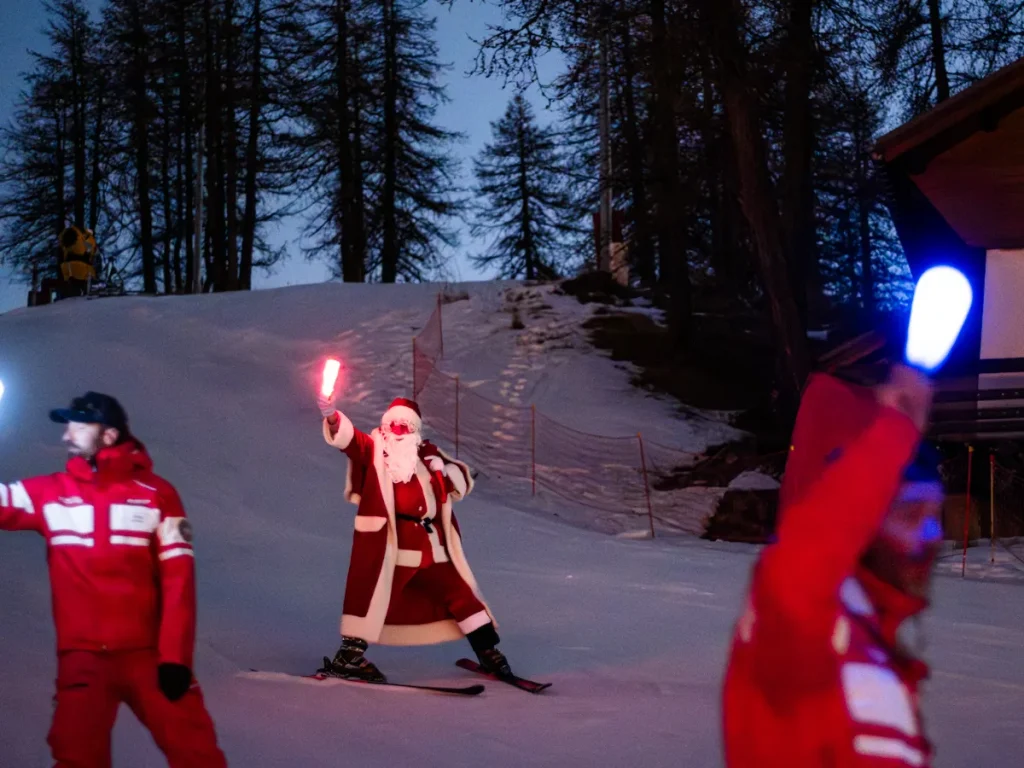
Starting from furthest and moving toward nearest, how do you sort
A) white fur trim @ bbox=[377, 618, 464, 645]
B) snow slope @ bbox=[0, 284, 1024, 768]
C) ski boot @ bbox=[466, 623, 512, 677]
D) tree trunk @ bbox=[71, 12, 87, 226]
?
tree trunk @ bbox=[71, 12, 87, 226] → ski boot @ bbox=[466, 623, 512, 677] → white fur trim @ bbox=[377, 618, 464, 645] → snow slope @ bbox=[0, 284, 1024, 768]

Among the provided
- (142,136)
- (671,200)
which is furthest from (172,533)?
(142,136)

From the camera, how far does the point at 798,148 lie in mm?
18062

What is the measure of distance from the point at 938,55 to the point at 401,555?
16.8 metres

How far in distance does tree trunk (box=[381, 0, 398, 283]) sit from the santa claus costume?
2762 cm

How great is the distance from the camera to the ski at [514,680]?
23.5 feet

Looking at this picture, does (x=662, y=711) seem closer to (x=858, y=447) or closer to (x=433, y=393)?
(x=858, y=447)

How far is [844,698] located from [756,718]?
181 mm

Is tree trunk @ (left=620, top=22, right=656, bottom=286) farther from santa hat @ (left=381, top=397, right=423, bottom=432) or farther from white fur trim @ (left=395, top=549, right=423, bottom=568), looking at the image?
white fur trim @ (left=395, top=549, right=423, bottom=568)

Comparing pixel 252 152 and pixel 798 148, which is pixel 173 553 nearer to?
pixel 798 148

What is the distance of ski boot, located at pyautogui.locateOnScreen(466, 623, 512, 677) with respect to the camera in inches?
288

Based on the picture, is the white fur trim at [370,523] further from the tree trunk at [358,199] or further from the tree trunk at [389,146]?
the tree trunk at [389,146]

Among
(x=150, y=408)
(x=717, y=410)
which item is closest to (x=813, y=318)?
(x=717, y=410)

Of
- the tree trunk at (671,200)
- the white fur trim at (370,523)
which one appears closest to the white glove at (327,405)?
the white fur trim at (370,523)

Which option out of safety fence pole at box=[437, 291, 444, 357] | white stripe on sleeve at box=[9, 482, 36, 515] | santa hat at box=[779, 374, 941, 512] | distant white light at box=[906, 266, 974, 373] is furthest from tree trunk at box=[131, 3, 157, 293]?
distant white light at box=[906, 266, 974, 373]
